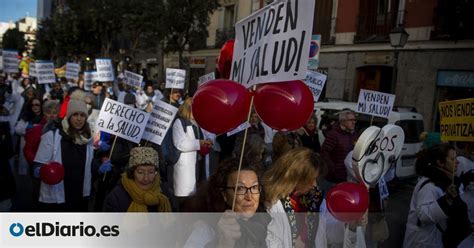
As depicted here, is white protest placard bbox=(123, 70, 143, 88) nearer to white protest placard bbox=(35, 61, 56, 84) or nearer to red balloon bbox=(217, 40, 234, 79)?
white protest placard bbox=(35, 61, 56, 84)

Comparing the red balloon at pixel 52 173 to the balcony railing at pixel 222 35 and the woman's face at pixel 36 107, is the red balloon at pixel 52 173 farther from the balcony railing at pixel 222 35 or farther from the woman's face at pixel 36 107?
the balcony railing at pixel 222 35

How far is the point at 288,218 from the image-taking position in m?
2.54

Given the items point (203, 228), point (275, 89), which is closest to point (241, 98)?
point (275, 89)

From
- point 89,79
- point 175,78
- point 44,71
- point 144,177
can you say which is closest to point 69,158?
point 144,177

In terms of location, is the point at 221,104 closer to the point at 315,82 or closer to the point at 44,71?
the point at 315,82

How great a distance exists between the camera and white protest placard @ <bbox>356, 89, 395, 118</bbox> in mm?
6262

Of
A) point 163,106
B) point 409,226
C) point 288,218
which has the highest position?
point 163,106

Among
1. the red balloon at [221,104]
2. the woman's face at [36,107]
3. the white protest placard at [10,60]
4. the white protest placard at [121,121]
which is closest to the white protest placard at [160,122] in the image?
the white protest placard at [121,121]

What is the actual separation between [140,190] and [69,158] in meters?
1.22

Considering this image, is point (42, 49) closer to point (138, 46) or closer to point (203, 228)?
point (138, 46)

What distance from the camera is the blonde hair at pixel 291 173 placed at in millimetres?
2686

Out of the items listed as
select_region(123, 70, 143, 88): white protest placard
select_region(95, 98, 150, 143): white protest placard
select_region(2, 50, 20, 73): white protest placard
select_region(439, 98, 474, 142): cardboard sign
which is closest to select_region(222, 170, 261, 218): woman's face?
select_region(439, 98, 474, 142): cardboard sign

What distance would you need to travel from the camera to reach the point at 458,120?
3473 millimetres

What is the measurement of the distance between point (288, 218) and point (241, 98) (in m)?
0.77
